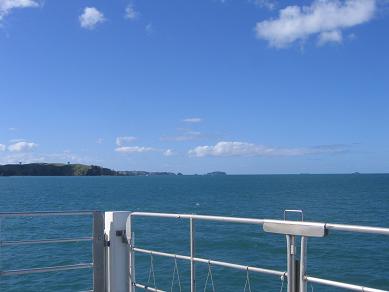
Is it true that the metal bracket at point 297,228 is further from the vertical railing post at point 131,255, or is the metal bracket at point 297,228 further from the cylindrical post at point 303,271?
the vertical railing post at point 131,255

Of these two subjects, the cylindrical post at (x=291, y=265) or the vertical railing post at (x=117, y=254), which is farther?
the vertical railing post at (x=117, y=254)

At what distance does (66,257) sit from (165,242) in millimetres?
6492

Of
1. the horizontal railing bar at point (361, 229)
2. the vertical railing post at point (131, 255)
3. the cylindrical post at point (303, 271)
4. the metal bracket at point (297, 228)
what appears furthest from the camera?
the vertical railing post at point (131, 255)

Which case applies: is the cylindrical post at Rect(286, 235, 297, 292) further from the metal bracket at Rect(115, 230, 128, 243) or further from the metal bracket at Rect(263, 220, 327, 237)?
the metal bracket at Rect(115, 230, 128, 243)

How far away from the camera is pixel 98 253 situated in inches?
215

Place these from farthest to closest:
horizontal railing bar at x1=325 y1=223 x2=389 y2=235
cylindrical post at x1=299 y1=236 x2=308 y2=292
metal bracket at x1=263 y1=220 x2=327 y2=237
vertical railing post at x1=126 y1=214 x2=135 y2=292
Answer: vertical railing post at x1=126 y1=214 x2=135 y2=292 → cylindrical post at x1=299 y1=236 x2=308 y2=292 → metal bracket at x1=263 y1=220 x2=327 y2=237 → horizontal railing bar at x1=325 y1=223 x2=389 y2=235

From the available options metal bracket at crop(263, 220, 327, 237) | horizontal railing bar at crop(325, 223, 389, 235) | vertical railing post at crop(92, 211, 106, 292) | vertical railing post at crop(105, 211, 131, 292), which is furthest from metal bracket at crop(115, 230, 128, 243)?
horizontal railing bar at crop(325, 223, 389, 235)

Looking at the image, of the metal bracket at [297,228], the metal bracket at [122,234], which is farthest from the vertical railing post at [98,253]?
the metal bracket at [297,228]

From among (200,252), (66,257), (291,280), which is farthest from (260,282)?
(291,280)

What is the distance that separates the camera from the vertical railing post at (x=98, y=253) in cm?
545

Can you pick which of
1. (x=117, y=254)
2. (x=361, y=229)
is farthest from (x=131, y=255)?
(x=361, y=229)

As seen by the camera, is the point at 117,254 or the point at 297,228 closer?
the point at 297,228

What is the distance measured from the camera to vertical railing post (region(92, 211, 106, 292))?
545 centimetres

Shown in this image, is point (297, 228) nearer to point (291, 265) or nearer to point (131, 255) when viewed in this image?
point (291, 265)
